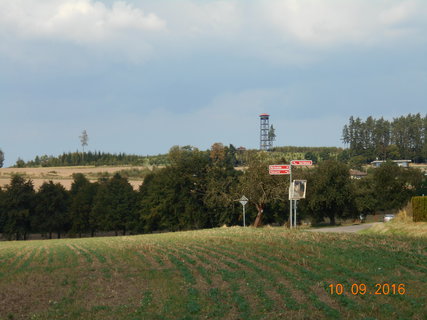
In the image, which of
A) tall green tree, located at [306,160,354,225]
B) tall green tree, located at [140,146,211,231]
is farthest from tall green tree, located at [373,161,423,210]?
tall green tree, located at [140,146,211,231]

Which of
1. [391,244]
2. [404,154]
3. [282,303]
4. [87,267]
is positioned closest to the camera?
[282,303]

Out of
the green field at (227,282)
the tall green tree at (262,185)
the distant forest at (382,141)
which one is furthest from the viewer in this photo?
the distant forest at (382,141)

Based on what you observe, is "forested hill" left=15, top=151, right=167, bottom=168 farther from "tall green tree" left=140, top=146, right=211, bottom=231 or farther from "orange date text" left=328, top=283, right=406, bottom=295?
"orange date text" left=328, top=283, right=406, bottom=295

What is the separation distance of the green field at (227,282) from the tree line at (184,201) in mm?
42341

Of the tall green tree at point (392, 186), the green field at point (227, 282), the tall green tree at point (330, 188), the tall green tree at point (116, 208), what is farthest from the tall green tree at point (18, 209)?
the green field at point (227, 282)

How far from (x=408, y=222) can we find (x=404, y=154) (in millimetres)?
131947

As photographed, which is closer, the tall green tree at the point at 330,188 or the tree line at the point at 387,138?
the tall green tree at the point at 330,188

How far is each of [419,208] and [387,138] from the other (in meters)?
137

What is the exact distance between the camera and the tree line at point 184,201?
70375mm

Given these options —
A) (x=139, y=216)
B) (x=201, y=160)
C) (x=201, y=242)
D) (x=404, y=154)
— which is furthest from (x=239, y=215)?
(x=404, y=154)

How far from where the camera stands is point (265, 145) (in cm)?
19962

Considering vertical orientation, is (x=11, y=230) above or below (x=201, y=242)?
below

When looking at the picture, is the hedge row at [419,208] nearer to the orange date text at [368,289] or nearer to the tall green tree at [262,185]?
the tall green tree at [262,185]

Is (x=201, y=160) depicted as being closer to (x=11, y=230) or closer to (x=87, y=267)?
(x=11, y=230)
